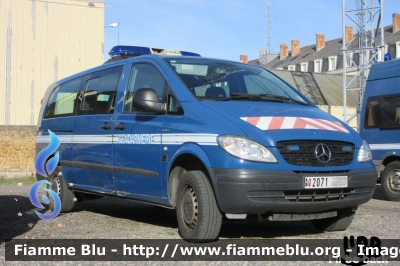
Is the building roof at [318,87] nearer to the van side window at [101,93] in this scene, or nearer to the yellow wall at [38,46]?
the yellow wall at [38,46]

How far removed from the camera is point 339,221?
668 centimetres

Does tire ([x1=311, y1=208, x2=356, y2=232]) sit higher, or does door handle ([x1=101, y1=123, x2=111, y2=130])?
door handle ([x1=101, y1=123, x2=111, y2=130])

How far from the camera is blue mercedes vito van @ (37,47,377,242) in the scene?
555cm

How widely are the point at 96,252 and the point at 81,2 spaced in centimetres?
2255

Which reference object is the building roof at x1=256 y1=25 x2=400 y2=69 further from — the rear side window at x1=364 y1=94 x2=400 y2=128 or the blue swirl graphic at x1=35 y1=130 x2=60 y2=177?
the blue swirl graphic at x1=35 y1=130 x2=60 y2=177

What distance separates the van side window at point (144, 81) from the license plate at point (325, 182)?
196cm

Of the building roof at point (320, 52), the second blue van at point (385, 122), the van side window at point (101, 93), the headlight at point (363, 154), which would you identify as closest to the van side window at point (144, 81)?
the van side window at point (101, 93)

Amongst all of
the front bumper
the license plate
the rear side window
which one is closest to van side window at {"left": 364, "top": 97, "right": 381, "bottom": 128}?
the rear side window

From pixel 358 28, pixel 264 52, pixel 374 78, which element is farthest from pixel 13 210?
pixel 264 52

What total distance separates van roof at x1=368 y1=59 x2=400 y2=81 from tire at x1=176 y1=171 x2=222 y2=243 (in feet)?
24.9

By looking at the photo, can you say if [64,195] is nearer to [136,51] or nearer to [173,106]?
[136,51]

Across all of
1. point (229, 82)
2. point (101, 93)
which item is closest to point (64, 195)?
point (101, 93)

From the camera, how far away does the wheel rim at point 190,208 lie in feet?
19.3

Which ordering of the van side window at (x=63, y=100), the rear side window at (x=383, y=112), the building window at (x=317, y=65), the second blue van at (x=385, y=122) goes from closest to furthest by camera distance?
the van side window at (x=63, y=100) < the second blue van at (x=385, y=122) < the rear side window at (x=383, y=112) < the building window at (x=317, y=65)
